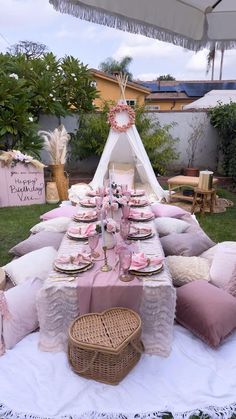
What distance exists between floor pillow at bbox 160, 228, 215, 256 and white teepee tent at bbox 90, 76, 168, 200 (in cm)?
260

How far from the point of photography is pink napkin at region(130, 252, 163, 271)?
2.44 m

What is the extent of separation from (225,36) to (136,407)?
8.02ft

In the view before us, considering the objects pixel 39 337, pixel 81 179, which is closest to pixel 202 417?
pixel 39 337

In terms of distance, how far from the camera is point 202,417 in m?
1.94

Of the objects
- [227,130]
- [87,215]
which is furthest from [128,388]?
[227,130]

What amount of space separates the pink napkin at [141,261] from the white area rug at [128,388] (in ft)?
2.01

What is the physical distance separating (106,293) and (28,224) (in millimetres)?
3243

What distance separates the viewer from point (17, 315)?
2.49m

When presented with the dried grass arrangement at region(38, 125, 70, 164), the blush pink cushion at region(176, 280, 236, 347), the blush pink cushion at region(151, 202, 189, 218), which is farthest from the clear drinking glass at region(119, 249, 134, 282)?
the dried grass arrangement at region(38, 125, 70, 164)

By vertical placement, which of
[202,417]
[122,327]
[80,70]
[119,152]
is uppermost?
[80,70]

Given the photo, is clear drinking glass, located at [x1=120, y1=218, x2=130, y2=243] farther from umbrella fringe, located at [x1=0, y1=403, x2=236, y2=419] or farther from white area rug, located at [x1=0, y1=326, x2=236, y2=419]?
umbrella fringe, located at [x1=0, y1=403, x2=236, y2=419]

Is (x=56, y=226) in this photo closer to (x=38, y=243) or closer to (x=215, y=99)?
(x=38, y=243)

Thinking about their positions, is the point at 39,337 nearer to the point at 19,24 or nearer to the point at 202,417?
the point at 202,417

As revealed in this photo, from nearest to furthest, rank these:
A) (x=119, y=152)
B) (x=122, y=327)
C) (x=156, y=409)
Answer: (x=156, y=409), (x=122, y=327), (x=119, y=152)
